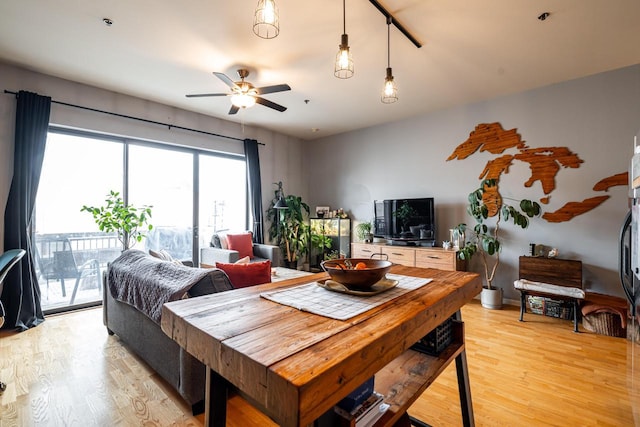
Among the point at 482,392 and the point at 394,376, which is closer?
the point at 394,376

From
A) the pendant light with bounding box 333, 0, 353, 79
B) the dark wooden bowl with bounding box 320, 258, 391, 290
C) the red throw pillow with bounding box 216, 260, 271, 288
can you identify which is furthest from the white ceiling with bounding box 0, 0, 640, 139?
the dark wooden bowl with bounding box 320, 258, 391, 290

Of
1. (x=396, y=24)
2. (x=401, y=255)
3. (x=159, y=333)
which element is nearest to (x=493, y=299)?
(x=401, y=255)

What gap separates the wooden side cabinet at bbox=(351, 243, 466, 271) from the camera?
12.6ft

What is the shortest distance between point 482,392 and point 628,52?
3.39 metres

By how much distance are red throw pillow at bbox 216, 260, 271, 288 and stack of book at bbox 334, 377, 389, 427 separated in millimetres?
1105

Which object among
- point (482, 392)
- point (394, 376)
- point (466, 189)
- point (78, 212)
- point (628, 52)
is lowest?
point (482, 392)

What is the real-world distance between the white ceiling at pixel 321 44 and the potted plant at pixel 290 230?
6.76 ft

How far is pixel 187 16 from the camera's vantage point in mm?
2311

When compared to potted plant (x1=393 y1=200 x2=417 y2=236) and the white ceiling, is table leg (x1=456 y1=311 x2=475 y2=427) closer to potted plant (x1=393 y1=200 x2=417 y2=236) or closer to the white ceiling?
the white ceiling

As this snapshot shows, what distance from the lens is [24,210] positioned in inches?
121

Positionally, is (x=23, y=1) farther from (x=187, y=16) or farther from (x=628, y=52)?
(x=628, y=52)

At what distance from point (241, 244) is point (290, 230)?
3.57 feet

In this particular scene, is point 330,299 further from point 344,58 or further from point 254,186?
point 254,186

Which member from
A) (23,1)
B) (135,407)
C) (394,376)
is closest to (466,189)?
(394,376)
